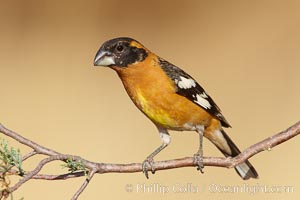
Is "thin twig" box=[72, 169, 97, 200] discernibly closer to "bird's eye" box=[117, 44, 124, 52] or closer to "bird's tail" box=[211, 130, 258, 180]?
"bird's eye" box=[117, 44, 124, 52]

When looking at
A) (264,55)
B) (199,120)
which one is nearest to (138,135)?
(264,55)

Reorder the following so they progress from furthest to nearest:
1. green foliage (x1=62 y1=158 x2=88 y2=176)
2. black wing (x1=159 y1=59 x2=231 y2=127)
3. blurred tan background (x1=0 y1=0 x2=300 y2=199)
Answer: blurred tan background (x1=0 y1=0 x2=300 y2=199) → black wing (x1=159 y1=59 x2=231 y2=127) → green foliage (x1=62 y1=158 x2=88 y2=176)

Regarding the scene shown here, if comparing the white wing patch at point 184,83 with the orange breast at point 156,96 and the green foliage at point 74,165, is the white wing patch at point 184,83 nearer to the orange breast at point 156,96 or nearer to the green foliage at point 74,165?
the orange breast at point 156,96

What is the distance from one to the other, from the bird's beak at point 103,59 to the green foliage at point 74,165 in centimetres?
102

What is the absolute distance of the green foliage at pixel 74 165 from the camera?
9.46ft

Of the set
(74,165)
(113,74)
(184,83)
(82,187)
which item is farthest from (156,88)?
(113,74)

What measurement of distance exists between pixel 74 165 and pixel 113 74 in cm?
339

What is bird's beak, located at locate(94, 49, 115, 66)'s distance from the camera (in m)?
3.85

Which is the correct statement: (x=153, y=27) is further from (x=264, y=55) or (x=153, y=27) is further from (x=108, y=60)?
(x=108, y=60)

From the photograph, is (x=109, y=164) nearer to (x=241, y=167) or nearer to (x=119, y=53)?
(x=119, y=53)

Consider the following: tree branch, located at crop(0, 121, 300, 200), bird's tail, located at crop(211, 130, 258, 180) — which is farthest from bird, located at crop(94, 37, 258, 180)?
tree branch, located at crop(0, 121, 300, 200)

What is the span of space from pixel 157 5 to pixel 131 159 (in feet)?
4.34

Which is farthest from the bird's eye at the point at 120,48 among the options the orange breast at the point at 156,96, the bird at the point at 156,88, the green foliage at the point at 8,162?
the green foliage at the point at 8,162

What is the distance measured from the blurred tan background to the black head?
1849mm
